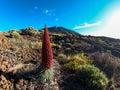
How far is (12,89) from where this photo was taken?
40.8 feet

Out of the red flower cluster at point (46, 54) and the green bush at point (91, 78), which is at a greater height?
the red flower cluster at point (46, 54)

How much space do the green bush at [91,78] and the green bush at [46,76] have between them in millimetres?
2134

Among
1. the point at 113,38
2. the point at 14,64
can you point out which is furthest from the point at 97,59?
the point at 113,38

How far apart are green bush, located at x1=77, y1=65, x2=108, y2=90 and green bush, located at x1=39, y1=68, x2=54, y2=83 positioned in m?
2.13

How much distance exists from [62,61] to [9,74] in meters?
5.38

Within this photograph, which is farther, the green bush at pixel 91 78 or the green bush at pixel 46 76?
the green bush at pixel 91 78

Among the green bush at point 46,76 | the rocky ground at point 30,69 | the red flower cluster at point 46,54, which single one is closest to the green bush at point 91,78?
the rocky ground at point 30,69

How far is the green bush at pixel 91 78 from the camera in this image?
14211 millimetres

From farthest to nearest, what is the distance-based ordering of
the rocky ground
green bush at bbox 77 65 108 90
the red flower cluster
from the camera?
green bush at bbox 77 65 108 90, the red flower cluster, the rocky ground

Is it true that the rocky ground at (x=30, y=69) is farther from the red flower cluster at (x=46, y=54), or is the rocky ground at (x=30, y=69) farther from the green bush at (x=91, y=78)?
the red flower cluster at (x=46, y=54)

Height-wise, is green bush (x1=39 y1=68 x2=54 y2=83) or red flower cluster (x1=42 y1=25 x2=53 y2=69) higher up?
red flower cluster (x1=42 y1=25 x2=53 y2=69)

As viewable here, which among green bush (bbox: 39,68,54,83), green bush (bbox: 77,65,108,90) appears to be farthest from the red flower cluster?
green bush (bbox: 77,65,108,90)

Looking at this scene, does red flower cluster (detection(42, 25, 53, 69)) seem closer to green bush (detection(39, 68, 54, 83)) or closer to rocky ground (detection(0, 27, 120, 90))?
green bush (detection(39, 68, 54, 83))

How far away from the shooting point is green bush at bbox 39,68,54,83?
13.4 metres
